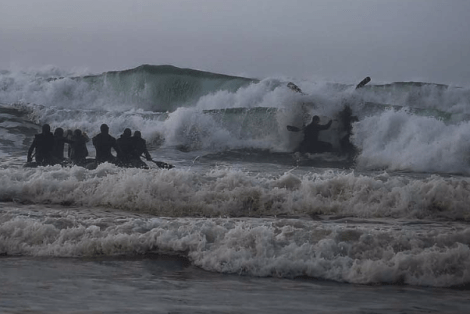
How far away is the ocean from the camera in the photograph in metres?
7.22

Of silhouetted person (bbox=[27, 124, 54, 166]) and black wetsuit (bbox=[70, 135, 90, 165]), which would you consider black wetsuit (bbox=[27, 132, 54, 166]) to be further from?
black wetsuit (bbox=[70, 135, 90, 165])

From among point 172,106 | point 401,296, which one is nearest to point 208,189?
point 401,296

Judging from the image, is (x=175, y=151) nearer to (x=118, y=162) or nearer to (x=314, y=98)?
(x=314, y=98)

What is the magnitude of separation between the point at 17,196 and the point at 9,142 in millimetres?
8943

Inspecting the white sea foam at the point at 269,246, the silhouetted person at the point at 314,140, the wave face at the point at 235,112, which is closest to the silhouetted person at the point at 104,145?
the wave face at the point at 235,112

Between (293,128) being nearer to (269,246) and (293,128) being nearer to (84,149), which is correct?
(84,149)

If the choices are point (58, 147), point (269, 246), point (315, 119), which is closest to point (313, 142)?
point (315, 119)

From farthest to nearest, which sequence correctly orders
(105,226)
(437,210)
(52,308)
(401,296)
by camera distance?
(437,210) < (105,226) < (401,296) < (52,308)

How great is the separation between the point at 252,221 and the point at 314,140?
10.1 metres

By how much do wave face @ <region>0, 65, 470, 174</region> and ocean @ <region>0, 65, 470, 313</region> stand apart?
64mm

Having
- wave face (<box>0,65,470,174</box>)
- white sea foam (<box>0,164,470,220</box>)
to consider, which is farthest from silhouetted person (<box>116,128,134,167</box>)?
wave face (<box>0,65,470,174</box>)

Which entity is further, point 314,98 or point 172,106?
point 172,106

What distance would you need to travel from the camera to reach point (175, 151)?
2088 cm

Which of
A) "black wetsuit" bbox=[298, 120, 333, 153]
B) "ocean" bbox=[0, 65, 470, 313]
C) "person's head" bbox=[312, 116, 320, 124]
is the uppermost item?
"person's head" bbox=[312, 116, 320, 124]
